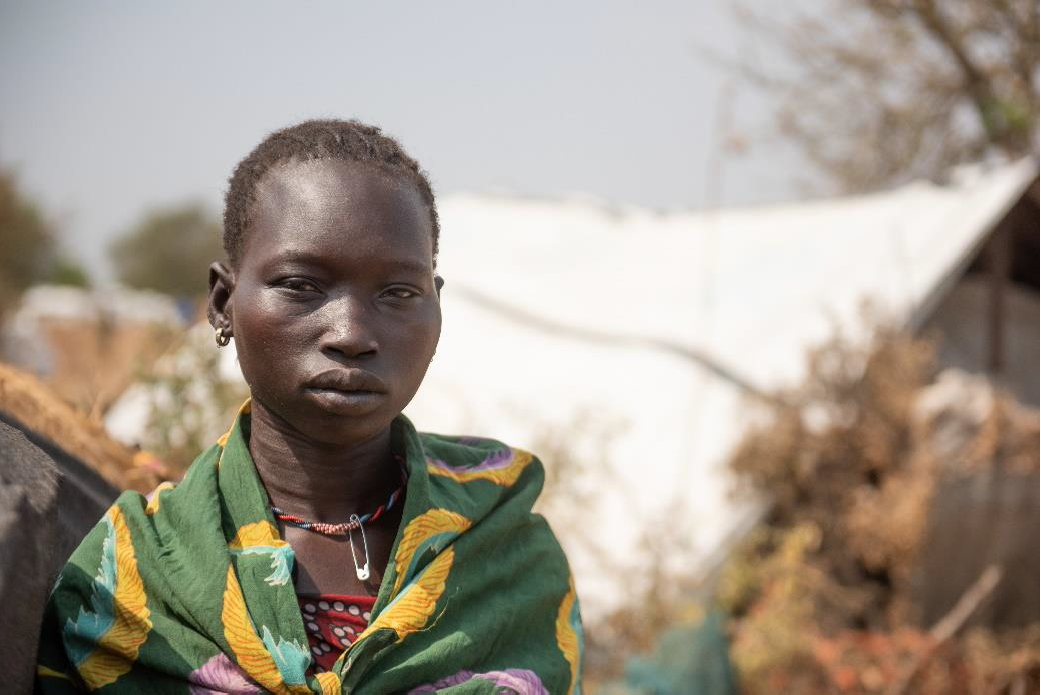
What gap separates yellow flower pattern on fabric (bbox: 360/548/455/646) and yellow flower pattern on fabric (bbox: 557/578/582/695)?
0.26 meters

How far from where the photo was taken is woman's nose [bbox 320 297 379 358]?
149cm

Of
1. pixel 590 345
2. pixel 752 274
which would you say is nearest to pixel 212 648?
pixel 590 345

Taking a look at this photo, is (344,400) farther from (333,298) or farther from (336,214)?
(336,214)

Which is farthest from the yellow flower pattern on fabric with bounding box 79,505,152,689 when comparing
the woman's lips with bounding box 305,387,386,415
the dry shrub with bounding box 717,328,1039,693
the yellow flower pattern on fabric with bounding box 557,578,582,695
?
the dry shrub with bounding box 717,328,1039,693

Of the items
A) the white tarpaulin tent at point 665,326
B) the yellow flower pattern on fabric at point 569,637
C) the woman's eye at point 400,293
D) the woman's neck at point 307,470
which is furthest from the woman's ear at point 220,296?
the white tarpaulin tent at point 665,326

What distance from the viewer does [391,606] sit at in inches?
60.9

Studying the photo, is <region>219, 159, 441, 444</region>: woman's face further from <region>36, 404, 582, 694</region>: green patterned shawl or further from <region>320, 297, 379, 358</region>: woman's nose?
<region>36, 404, 582, 694</region>: green patterned shawl

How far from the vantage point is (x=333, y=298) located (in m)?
1.51

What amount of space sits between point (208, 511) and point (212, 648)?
192 millimetres

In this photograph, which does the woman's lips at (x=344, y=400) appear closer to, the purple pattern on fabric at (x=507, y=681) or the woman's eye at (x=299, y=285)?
the woman's eye at (x=299, y=285)

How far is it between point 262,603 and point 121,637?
0.61 ft

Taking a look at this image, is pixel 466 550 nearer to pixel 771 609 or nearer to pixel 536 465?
pixel 536 465

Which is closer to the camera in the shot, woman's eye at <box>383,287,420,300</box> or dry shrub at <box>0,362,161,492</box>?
woman's eye at <box>383,287,420,300</box>

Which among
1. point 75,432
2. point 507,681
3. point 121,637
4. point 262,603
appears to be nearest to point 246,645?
point 262,603
